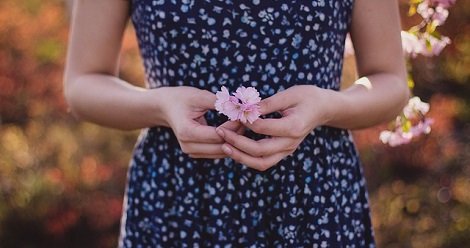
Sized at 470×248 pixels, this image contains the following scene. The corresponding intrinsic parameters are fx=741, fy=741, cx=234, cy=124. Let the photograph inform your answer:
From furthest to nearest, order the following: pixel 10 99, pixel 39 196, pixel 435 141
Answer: pixel 10 99 < pixel 435 141 < pixel 39 196

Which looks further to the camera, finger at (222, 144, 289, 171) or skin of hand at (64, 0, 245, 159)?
skin of hand at (64, 0, 245, 159)

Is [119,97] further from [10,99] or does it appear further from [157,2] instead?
[10,99]

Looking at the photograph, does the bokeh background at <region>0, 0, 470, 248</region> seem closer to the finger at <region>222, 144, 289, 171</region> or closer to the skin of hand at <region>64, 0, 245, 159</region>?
the skin of hand at <region>64, 0, 245, 159</region>

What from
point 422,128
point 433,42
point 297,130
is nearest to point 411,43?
point 433,42

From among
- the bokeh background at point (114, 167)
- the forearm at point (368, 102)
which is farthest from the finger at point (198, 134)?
the bokeh background at point (114, 167)

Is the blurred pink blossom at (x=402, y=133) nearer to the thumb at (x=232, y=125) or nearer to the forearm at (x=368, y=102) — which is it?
the forearm at (x=368, y=102)

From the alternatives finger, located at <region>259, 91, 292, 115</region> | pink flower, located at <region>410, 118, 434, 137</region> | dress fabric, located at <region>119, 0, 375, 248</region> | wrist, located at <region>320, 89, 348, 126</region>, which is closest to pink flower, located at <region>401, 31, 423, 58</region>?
pink flower, located at <region>410, 118, 434, 137</region>

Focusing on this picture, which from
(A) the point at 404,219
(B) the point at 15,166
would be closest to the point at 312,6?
(A) the point at 404,219

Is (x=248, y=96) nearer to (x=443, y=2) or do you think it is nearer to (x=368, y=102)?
(x=368, y=102)
